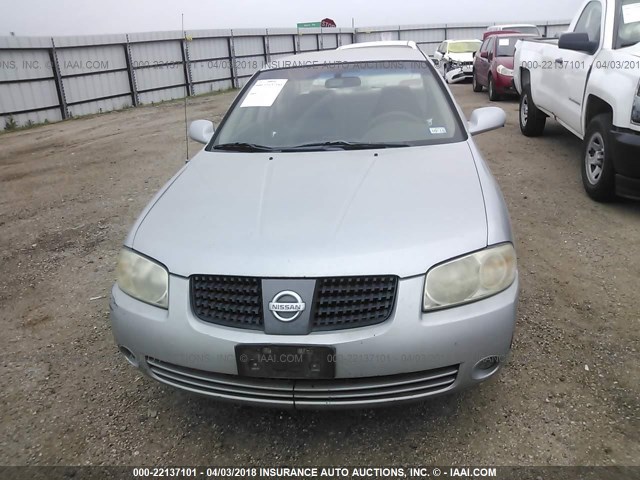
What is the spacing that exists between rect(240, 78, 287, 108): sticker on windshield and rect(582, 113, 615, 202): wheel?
9.15 ft

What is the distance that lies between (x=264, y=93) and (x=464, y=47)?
16669 millimetres

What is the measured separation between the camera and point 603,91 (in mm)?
4457

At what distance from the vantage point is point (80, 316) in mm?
3406

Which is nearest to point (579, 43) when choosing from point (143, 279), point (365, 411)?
point (365, 411)

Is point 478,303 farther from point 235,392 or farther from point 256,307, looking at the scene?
point 235,392

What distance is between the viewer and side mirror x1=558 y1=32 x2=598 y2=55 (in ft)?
15.7

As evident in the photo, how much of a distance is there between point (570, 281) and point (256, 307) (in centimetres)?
243

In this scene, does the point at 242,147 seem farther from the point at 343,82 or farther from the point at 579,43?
the point at 579,43

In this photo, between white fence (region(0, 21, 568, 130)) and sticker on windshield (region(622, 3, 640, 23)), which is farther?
white fence (region(0, 21, 568, 130))

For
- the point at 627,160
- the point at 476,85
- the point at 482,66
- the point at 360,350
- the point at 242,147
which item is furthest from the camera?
the point at 476,85

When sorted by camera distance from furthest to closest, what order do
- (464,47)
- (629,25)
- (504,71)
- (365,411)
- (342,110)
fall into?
(464,47) → (504,71) → (629,25) → (342,110) → (365,411)

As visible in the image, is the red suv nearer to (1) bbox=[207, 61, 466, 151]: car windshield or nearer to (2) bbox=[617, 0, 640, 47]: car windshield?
(2) bbox=[617, 0, 640, 47]: car windshield

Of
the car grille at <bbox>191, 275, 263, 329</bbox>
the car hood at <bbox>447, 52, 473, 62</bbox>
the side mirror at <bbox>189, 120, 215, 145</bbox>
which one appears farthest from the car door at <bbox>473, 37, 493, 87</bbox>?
the car grille at <bbox>191, 275, 263, 329</bbox>

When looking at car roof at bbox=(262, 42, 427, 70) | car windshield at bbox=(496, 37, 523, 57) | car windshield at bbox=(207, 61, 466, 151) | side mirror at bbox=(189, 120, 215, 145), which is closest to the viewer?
car windshield at bbox=(207, 61, 466, 151)
